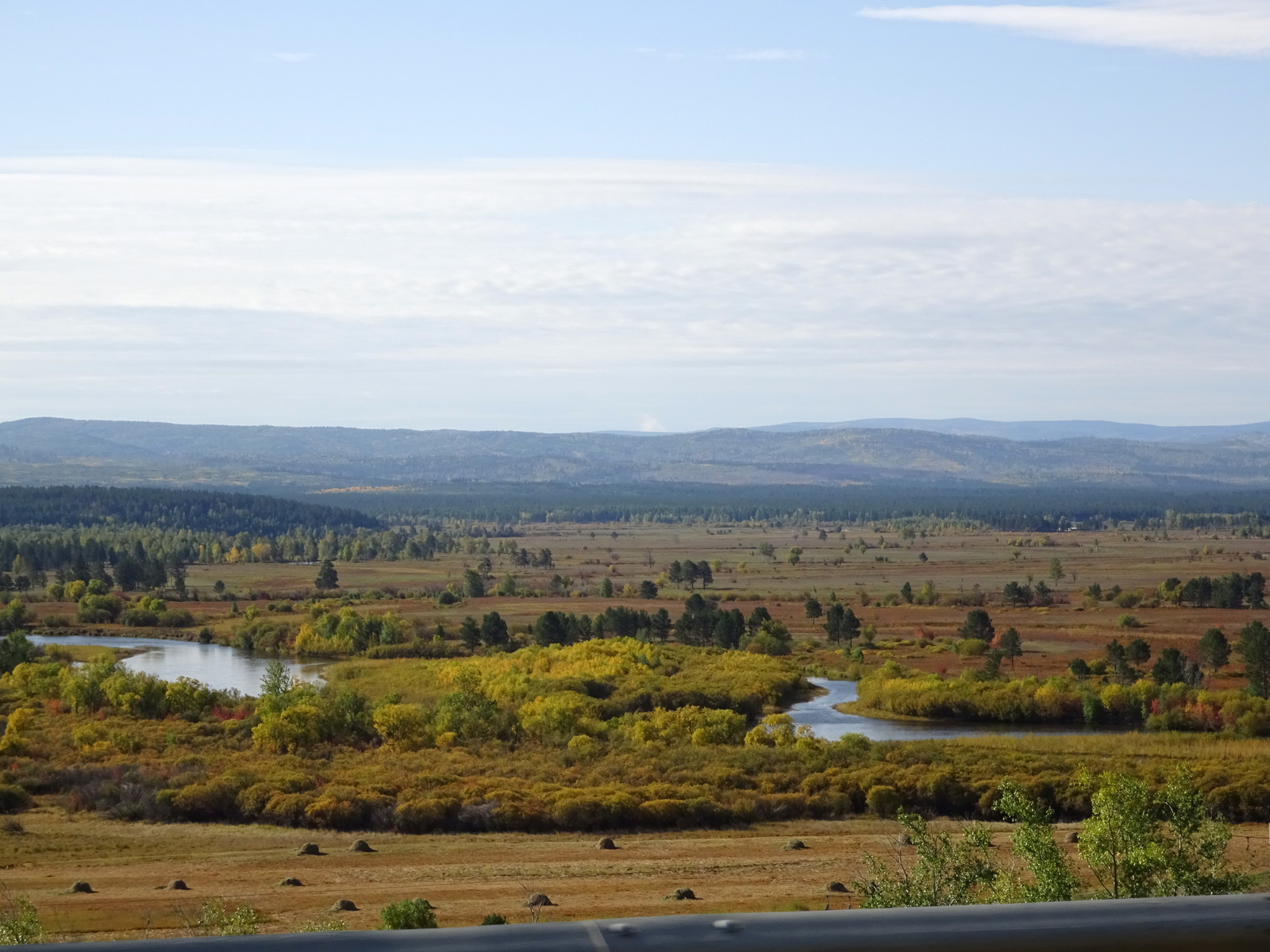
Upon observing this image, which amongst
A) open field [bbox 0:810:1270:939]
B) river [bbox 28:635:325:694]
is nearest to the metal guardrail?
open field [bbox 0:810:1270:939]

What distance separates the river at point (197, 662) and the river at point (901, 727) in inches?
1087

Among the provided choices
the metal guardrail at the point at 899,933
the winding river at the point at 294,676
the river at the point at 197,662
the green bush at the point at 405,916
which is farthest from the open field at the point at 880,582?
the metal guardrail at the point at 899,933

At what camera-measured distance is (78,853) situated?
33.2 m

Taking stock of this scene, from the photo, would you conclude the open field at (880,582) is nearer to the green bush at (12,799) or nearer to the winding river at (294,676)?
the winding river at (294,676)

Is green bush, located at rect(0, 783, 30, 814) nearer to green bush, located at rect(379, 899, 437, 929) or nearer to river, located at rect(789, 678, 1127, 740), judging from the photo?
green bush, located at rect(379, 899, 437, 929)

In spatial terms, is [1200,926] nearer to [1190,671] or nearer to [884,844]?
[884,844]

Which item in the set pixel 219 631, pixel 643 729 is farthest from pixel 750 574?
pixel 643 729

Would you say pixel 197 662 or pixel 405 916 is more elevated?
pixel 405 916

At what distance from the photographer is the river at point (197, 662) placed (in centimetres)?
7112

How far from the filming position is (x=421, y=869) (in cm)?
3073

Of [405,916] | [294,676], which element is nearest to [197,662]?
[294,676]

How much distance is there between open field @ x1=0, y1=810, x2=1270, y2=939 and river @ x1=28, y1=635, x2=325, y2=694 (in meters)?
32.1

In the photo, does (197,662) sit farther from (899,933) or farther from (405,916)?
(899,933)

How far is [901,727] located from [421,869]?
3122cm
